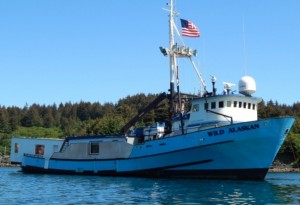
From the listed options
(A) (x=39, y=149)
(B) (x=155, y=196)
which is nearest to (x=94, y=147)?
(A) (x=39, y=149)

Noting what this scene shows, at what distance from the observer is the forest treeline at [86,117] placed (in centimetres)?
9200

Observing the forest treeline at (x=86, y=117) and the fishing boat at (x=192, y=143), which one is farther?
the forest treeline at (x=86, y=117)

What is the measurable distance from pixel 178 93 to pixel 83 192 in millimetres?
17285

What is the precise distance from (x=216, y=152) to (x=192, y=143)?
2092 mm

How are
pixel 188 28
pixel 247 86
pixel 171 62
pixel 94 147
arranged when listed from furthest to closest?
pixel 94 147
pixel 171 62
pixel 188 28
pixel 247 86

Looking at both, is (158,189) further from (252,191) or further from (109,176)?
(109,176)

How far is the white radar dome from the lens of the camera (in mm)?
38344

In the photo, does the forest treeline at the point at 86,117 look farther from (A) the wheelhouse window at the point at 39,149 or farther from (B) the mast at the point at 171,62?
(B) the mast at the point at 171,62

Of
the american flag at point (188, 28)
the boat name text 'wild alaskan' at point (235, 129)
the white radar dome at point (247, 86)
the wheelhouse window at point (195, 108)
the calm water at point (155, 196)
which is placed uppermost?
the american flag at point (188, 28)

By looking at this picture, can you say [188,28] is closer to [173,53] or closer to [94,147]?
[173,53]

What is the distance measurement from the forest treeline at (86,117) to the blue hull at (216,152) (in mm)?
47511

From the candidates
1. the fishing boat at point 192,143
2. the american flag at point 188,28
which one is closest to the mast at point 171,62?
the fishing boat at point 192,143

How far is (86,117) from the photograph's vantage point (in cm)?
18825

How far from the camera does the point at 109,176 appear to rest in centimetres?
4319
